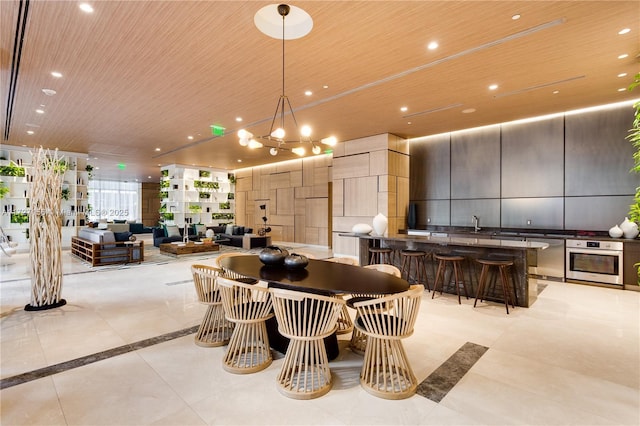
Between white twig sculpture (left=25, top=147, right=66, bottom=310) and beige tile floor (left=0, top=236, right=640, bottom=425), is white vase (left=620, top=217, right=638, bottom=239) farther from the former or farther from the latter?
white twig sculpture (left=25, top=147, right=66, bottom=310)

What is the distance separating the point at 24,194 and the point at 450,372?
1207cm

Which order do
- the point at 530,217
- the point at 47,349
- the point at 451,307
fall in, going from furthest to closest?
1. the point at 530,217
2. the point at 451,307
3. the point at 47,349

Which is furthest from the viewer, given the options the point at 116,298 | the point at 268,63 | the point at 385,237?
the point at 385,237

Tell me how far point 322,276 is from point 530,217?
5.98 meters

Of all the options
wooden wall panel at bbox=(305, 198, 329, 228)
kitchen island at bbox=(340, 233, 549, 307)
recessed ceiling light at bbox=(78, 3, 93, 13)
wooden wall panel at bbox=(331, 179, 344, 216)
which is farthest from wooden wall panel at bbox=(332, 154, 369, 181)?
recessed ceiling light at bbox=(78, 3, 93, 13)

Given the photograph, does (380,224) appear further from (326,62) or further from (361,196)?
(326,62)

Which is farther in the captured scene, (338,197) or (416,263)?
(338,197)

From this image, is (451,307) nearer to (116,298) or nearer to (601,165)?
(601,165)

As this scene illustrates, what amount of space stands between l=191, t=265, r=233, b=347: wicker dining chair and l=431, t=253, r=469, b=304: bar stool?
130 inches

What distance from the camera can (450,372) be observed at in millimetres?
2711

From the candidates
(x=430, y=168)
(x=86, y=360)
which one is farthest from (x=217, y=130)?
(x=86, y=360)

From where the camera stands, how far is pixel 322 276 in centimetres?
286

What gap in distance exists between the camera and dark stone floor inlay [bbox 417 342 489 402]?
7.93 ft

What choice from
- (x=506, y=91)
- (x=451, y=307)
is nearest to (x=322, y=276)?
(x=451, y=307)
